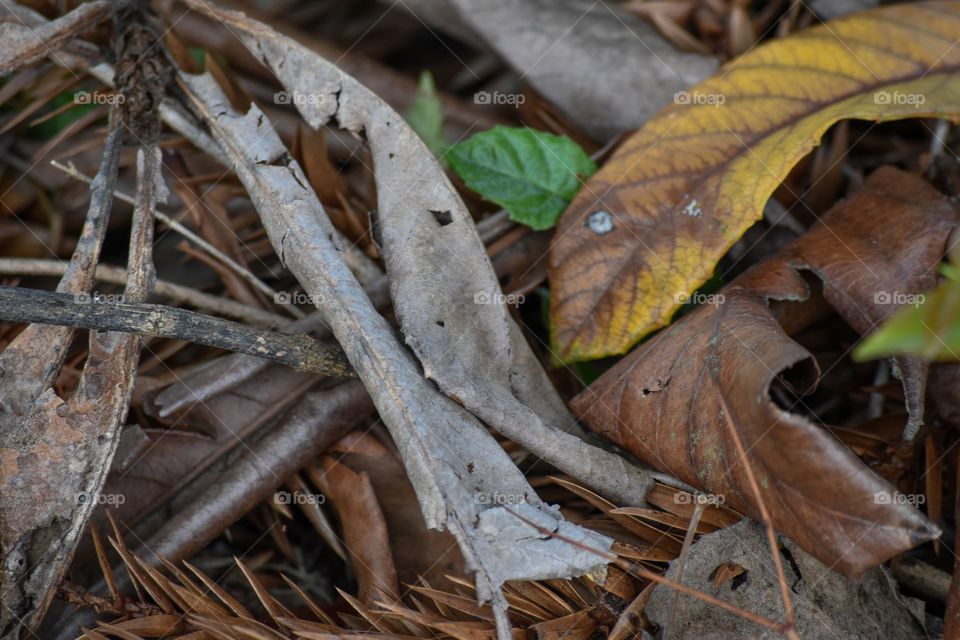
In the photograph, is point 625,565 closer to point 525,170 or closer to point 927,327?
point 927,327

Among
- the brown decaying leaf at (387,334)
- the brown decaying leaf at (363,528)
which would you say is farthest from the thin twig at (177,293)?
the brown decaying leaf at (363,528)

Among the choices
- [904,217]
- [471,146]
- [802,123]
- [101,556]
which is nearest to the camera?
[101,556]

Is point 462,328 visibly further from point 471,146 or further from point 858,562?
point 858,562

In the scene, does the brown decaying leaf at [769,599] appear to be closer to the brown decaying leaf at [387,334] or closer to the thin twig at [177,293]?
the brown decaying leaf at [387,334]

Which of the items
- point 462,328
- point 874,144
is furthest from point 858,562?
point 874,144

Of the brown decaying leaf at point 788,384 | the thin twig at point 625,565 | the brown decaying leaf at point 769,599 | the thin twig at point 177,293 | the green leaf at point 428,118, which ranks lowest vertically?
the brown decaying leaf at point 769,599

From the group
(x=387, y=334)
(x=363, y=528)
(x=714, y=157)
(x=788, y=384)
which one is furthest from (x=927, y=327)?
(x=363, y=528)
